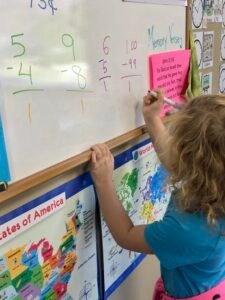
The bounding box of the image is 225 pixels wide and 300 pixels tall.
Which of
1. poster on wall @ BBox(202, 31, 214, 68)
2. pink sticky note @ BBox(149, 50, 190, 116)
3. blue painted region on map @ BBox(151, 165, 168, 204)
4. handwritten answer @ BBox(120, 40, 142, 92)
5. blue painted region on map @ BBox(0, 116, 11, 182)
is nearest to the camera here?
blue painted region on map @ BBox(0, 116, 11, 182)

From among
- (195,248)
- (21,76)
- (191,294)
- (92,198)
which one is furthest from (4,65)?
(191,294)

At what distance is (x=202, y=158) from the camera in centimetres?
74

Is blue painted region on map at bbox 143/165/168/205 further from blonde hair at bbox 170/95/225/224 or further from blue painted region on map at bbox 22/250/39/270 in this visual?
blue painted region on map at bbox 22/250/39/270

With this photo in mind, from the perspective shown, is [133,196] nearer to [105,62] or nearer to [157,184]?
[157,184]

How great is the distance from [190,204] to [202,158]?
0.29ft

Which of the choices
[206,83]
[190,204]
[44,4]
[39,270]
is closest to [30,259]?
[39,270]

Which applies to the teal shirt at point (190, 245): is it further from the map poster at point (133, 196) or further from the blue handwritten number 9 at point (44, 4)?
the blue handwritten number 9 at point (44, 4)

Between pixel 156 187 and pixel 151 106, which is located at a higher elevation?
pixel 151 106

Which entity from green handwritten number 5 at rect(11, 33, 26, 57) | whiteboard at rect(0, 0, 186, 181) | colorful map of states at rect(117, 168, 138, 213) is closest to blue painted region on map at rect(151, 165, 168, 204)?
colorful map of states at rect(117, 168, 138, 213)

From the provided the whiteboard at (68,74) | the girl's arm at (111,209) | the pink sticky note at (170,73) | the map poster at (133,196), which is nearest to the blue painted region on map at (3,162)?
the whiteboard at (68,74)

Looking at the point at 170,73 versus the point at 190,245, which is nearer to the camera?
the point at 190,245

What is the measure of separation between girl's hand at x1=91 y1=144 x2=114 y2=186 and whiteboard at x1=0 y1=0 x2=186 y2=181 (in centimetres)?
2

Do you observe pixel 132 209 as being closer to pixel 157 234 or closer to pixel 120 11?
pixel 157 234

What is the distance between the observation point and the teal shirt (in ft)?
2.45
